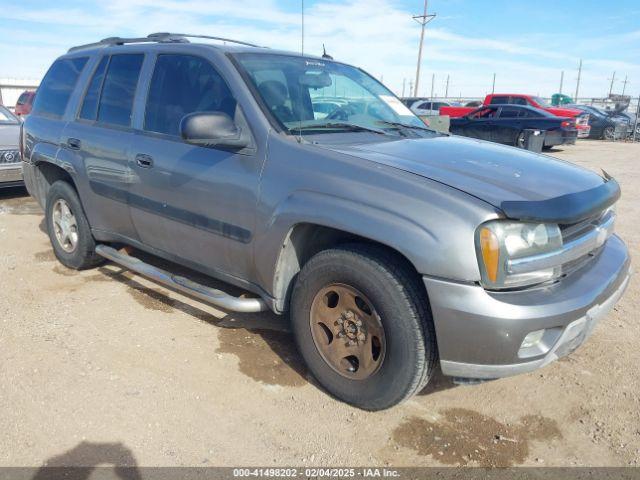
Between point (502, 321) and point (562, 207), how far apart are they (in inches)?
23.1

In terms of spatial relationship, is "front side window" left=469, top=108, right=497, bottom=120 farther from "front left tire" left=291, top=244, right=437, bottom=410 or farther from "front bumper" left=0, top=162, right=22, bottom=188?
"front left tire" left=291, top=244, right=437, bottom=410

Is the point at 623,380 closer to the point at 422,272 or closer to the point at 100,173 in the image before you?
the point at 422,272

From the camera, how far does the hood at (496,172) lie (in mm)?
2322

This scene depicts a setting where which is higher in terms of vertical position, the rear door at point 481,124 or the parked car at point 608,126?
the rear door at point 481,124

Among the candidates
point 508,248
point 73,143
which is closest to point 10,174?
point 73,143

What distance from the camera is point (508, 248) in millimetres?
2205

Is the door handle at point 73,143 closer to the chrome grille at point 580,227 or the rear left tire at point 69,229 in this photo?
the rear left tire at point 69,229

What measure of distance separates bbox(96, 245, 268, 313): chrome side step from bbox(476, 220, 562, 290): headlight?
1372mm

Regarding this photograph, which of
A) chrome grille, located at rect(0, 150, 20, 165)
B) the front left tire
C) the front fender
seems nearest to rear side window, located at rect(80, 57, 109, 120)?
the front fender

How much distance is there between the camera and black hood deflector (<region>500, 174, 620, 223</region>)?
2.20 metres

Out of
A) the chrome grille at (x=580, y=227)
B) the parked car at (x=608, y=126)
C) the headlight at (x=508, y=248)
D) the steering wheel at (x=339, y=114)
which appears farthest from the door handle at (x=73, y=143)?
the parked car at (x=608, y=126)

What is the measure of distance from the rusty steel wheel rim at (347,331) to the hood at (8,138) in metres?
6.44

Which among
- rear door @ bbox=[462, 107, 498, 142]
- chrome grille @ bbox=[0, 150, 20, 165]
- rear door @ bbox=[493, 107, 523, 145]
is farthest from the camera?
rear door @ bbox=[462, 107, 498, 142]

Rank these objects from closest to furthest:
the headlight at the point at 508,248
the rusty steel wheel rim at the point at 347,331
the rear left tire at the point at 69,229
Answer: the headlight at the point at 508,248 → the rusty steel wheel rim at the point at 347,331 → the rear left tire at the point at 69,229
